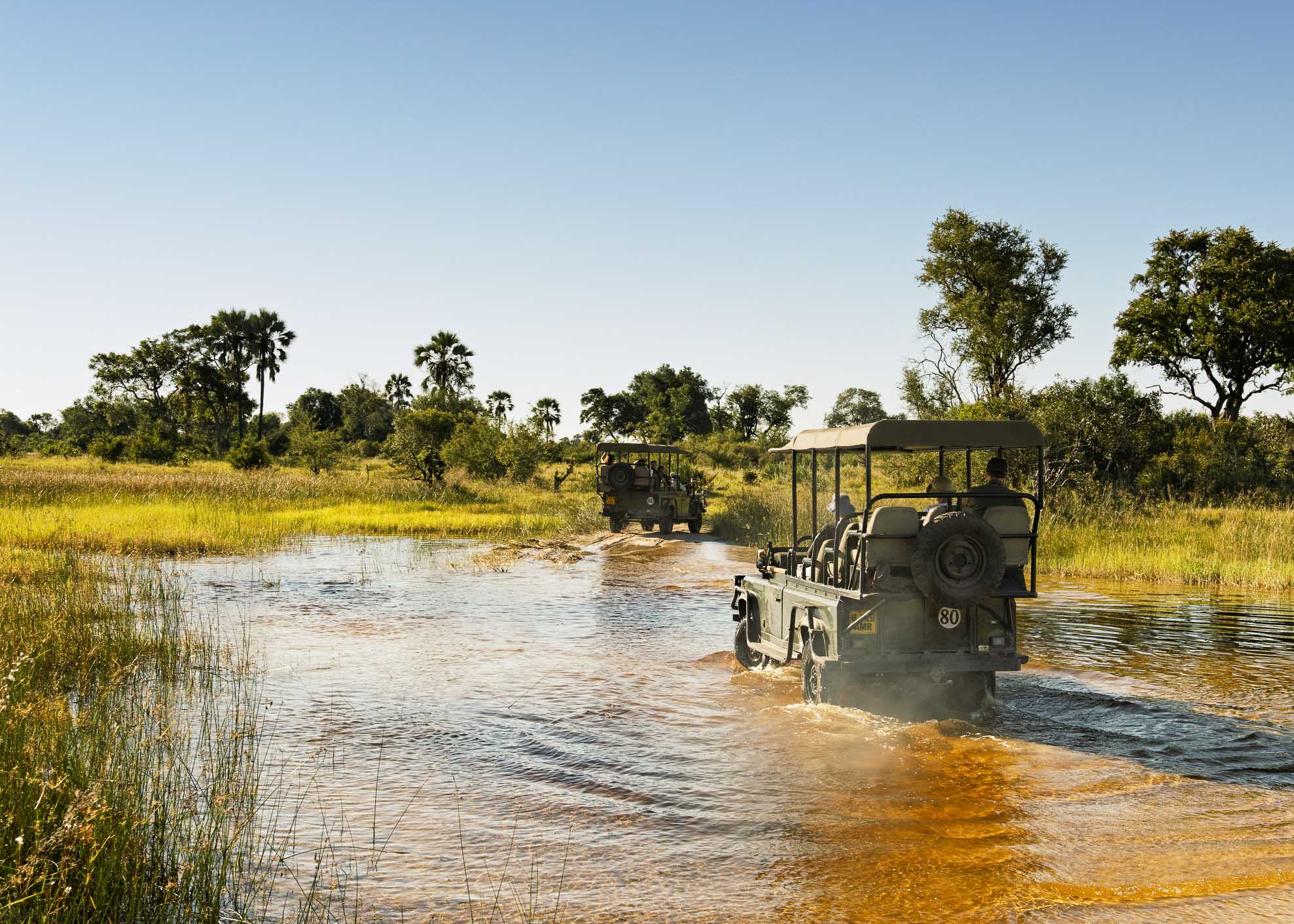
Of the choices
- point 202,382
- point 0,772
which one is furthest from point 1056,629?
point 202,382

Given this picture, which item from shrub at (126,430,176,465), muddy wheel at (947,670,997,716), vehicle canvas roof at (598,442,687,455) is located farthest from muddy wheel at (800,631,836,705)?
shrub at (126,430,176,465)

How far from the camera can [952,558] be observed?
742cm

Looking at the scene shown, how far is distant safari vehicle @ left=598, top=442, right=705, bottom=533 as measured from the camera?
82.1 ft

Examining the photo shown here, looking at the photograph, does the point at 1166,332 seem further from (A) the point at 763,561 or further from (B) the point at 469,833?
(B) the point at 469,833

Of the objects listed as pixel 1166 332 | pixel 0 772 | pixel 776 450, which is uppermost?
pixel 1166 332

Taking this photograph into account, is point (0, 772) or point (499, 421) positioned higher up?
point (499, 421)

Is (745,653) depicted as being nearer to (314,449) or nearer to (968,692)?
(968,692)

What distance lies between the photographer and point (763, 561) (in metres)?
9.84

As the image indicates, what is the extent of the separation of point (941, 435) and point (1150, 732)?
2.69 metres

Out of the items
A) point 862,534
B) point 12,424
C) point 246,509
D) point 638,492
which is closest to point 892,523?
point 862,534

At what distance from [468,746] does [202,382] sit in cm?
7155

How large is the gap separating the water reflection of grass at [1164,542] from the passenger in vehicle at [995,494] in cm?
927

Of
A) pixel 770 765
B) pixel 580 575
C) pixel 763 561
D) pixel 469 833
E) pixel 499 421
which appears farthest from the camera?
pixel 499 421

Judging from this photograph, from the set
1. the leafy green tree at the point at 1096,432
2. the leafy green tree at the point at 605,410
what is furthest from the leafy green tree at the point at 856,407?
the leafy green tree at the point at 1096,432
